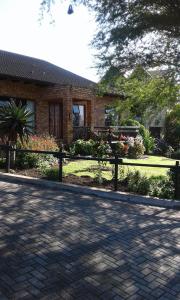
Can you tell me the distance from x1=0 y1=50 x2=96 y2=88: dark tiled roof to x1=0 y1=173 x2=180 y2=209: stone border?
7.72 meters

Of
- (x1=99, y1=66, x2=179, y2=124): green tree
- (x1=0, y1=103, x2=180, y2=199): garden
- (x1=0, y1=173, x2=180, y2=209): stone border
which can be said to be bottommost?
(x1=0, y1=173, x2=180, y2=209): stone border

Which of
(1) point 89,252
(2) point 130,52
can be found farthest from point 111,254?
(2) point 130,52

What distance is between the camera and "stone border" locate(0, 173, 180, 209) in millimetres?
8086

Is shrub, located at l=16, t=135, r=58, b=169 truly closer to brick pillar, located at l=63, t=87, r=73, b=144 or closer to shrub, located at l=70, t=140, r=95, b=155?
shrub, located at l=70, t=140, r=95, b=155

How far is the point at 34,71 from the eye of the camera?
67.3 ft

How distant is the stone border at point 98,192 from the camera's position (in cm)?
809

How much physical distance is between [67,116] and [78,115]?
3751 mm

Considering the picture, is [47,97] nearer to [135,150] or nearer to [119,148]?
[119,148]

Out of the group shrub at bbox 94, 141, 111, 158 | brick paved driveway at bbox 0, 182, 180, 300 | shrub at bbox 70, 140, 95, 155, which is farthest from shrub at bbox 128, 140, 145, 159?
brick paved driveway at bbox 0, 182, 180, 300

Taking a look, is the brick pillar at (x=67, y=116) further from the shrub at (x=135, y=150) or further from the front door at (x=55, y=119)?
the shrub at (x=135, y=150)

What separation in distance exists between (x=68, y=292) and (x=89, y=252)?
1.20 meters

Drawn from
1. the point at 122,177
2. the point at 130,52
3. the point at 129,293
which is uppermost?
the point at 130,52

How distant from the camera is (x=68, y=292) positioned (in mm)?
3949

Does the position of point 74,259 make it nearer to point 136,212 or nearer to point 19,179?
point 136,212
